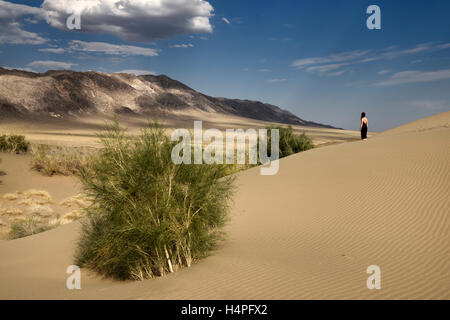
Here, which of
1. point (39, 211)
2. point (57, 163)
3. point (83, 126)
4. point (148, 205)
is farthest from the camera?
point (83, 126)

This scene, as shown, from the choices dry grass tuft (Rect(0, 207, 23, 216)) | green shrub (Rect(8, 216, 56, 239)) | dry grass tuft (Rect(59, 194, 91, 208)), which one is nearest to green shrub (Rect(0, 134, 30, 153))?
dry grass tuft (Rect(59, 194, 91, 208))

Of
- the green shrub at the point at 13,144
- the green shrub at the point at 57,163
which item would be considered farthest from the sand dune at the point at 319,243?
the green shrub at the point at 13,144

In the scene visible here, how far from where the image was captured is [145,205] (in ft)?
20.6

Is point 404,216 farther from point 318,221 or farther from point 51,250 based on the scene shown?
point 51,250

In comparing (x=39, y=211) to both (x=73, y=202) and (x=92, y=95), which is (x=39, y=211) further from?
(x=92, y=95)

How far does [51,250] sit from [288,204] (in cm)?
609

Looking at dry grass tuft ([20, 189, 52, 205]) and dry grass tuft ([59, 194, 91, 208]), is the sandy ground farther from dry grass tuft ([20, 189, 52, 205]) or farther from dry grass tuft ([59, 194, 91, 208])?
dry grass tuft ([59, 194, 91, 208])

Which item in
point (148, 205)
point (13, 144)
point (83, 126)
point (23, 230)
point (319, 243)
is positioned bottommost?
point (23, 230)

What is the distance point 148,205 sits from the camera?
247 inches

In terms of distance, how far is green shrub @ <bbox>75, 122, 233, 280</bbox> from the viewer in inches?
243

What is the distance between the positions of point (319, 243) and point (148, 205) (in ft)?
11.2

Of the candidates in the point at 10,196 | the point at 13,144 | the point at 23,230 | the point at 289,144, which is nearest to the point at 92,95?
the point at 13,144

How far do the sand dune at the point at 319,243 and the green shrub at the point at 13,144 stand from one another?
17379 millimetres

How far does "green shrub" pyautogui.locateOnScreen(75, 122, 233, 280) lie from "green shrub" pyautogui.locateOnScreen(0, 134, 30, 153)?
72.6 feet
